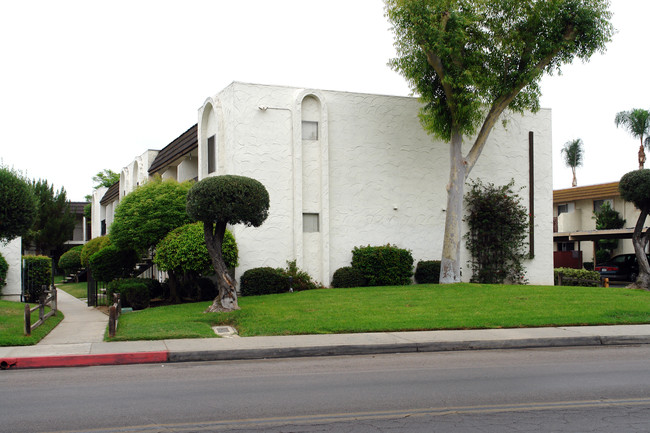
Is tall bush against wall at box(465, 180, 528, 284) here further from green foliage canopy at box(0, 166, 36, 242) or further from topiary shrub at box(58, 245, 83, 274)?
topiary shrub at box(58, 245, 83, 274)

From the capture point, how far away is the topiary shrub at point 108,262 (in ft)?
72.8

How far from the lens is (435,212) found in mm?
23828

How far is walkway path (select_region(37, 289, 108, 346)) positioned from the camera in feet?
39.3

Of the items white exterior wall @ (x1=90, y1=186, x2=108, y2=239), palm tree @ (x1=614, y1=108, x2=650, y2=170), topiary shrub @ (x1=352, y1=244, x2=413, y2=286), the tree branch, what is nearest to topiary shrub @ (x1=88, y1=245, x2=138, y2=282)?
topiary shrub @ (x1=352, y1=244, x2=413, y2=286)

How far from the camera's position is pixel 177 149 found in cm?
2730

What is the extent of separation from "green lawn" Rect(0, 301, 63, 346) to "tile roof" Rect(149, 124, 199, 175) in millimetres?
10495

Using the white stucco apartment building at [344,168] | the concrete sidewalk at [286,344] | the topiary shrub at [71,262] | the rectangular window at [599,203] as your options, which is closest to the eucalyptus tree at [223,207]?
the concrete sidewalk at [286,344]

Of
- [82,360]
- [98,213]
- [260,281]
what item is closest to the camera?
[82,360]

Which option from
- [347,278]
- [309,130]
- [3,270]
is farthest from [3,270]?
[347,278]

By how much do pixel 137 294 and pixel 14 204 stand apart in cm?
470

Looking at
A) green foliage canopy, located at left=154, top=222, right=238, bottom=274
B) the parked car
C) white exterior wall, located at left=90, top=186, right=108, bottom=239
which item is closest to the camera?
green foliage canopy, located at left=154, top=222, right=238, bottom=274

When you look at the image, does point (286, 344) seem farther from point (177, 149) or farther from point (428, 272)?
point (177, 149)

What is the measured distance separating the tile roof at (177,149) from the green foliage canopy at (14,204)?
9012 mm

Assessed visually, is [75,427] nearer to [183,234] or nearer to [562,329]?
[562,329]
